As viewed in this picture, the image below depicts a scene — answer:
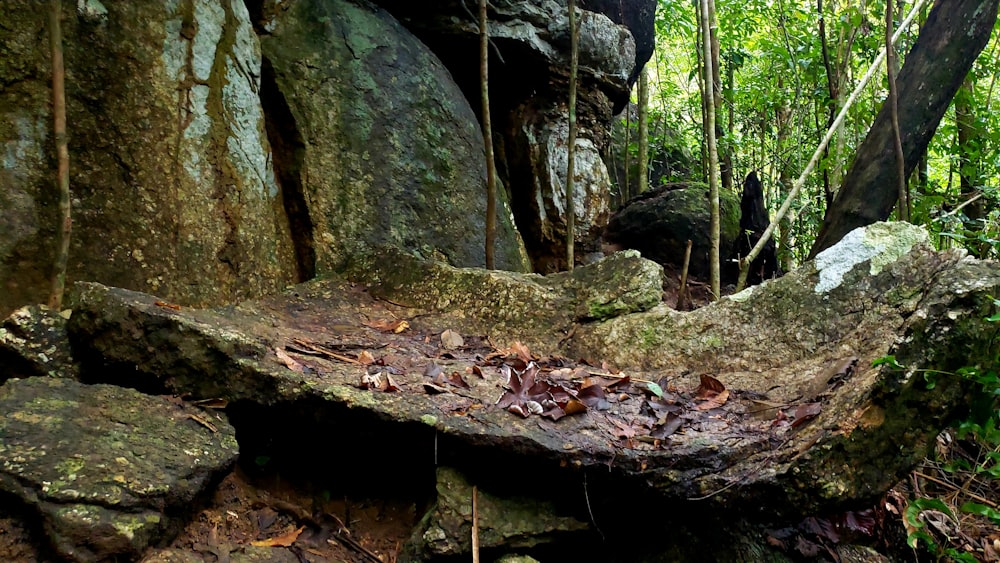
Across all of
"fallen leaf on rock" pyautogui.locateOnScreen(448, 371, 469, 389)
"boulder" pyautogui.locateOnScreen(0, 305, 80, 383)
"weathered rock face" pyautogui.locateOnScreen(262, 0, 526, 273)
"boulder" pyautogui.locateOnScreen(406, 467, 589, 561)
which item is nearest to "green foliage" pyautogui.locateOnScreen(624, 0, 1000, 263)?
"weathered rock face" pyautogui.locateOnScreen(262, 0, 526, 273)

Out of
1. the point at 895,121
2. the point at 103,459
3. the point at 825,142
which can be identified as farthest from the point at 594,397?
the point at 895,121

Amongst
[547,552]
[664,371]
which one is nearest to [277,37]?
[664,371]

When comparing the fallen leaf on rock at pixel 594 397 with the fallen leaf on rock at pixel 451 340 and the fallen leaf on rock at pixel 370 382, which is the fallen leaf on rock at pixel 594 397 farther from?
the fallen leaf on rock at pixel 451 340

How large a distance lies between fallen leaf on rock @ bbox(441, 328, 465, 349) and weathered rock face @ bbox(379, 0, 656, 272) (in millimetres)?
3412

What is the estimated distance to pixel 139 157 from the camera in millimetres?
3727

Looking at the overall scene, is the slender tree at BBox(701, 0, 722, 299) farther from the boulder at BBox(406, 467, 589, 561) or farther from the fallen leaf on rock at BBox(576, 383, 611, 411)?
the boulder at BBox(406, 467, 589, 561)

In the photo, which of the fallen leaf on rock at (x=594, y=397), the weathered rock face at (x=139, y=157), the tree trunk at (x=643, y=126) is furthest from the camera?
the tree trunk at (x=643, y=126)

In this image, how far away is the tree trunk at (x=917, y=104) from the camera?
525cm

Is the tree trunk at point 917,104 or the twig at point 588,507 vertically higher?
the tree trunk at point 917,104

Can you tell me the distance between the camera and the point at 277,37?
197 inches

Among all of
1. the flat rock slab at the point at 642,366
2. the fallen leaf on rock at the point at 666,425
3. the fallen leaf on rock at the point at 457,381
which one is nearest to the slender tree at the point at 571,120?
the flat rock slab at the point at 642,366

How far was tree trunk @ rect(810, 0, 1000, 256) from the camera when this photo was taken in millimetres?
5250

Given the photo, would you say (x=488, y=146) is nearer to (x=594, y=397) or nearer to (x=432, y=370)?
(x=432, y=370)

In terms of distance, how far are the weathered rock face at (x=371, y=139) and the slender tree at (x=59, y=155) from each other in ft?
5.14
